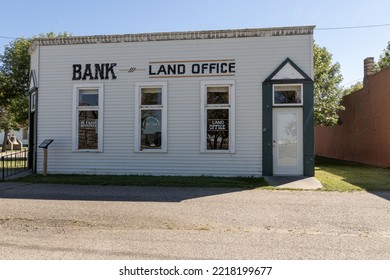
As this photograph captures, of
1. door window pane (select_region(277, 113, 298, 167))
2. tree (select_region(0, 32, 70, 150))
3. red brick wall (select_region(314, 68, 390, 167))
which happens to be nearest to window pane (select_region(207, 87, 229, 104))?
door window pane (select_region(277, 113, 298, 167))

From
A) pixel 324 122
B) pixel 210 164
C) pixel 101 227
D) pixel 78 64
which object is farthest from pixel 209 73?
pixel 324 122

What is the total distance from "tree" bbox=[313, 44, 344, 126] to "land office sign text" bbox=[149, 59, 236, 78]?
947 cm

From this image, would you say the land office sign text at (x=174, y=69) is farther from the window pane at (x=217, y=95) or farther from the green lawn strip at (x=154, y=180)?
the green lawn strip at (x=154, y=180)

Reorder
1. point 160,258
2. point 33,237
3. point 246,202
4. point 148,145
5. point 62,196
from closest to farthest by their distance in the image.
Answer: point 160,258
point 33,237
point 246,202
point 62,196
point 148,145

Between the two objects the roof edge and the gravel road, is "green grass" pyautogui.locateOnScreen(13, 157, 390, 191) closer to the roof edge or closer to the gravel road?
the gravel road

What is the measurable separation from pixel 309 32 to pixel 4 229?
10.4 metres

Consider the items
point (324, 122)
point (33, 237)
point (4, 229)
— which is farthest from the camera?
point (324, 122)

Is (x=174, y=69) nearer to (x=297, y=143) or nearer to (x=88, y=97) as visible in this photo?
(x=88, y=97)

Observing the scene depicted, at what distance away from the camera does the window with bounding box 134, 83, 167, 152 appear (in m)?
11.9

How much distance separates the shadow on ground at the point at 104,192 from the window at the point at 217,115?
8.55ft

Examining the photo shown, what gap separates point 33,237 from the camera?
5.07m

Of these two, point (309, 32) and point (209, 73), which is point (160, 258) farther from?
point (309, 32)

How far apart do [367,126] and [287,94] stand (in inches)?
354

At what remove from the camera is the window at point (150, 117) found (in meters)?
11.9
